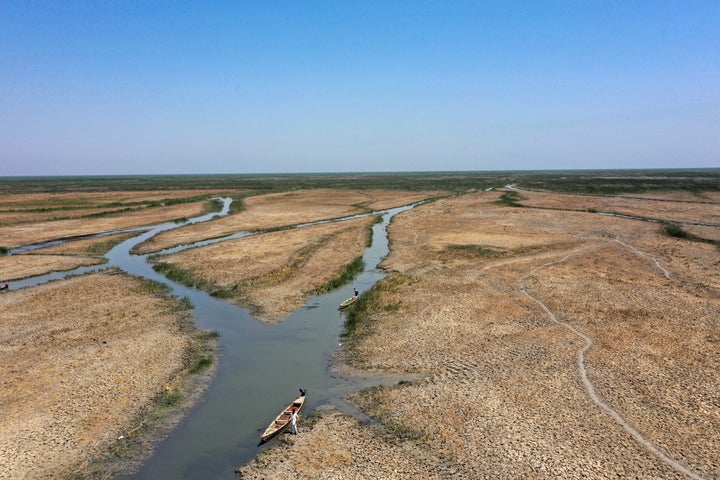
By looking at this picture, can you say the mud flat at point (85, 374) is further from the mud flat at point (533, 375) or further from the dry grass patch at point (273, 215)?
the dry grass patch at point (273, 215)

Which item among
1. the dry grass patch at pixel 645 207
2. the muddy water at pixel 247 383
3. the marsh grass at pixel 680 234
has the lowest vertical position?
the muddy water at pixel 247 383

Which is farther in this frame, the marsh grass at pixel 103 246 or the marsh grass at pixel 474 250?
the marsh grass at pixel 103 246

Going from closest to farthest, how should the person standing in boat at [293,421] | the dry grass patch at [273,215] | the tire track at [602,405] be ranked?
the tire track at [602,405], the person standing in boat at [293,421], the dry grass patch at [273,215]

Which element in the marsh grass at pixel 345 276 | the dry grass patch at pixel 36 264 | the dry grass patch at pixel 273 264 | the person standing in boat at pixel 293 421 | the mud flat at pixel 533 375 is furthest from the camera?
the dry grass patch at pixel 36 264

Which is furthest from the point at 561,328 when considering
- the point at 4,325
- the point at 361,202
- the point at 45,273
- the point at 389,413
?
the point at 361,202

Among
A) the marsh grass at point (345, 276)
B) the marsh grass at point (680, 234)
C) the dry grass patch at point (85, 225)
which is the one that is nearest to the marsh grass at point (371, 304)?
the marsh grass at point (345, 276)

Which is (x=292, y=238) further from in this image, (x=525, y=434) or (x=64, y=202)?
(x=64, y=202)
